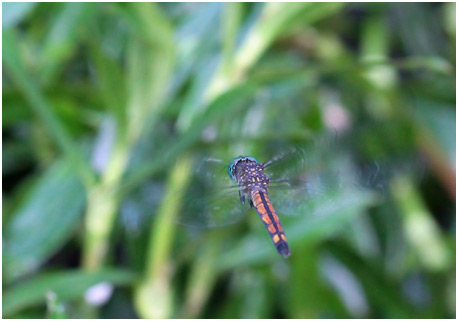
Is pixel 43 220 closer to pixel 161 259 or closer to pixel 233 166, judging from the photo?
pixel 161 259

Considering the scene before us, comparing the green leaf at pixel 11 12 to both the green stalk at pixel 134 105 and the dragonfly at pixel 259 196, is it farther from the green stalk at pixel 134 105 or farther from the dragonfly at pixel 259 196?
the dragonfly at pixel 259 196

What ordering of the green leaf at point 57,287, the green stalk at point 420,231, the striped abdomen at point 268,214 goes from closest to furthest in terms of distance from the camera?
the striped abdomen at point 268,214, the green leaf at point 57,287, the green stalk at point 420,231

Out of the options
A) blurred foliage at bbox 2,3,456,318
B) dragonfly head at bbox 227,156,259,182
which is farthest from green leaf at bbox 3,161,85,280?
dragonfly head at bbox 227,156,259,182

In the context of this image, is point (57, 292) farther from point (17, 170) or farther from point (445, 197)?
point (445, 197)

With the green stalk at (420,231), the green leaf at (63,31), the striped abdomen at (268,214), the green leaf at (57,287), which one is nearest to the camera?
the striped abdomen at (268,214)

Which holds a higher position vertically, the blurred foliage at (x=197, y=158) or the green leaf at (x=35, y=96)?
the green leaf at (x=35, y=96)

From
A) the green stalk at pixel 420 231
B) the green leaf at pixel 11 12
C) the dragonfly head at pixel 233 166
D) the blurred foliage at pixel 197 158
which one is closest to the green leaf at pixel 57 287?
the blurred foliage at pixel 197 158

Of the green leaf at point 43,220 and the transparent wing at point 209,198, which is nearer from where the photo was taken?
the transparent wing at point 209,198

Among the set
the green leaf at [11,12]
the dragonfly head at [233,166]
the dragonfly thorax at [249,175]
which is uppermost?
the green leaf at [11,12]

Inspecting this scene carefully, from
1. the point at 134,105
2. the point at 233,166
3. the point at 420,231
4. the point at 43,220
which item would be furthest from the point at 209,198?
the point at 420,231
